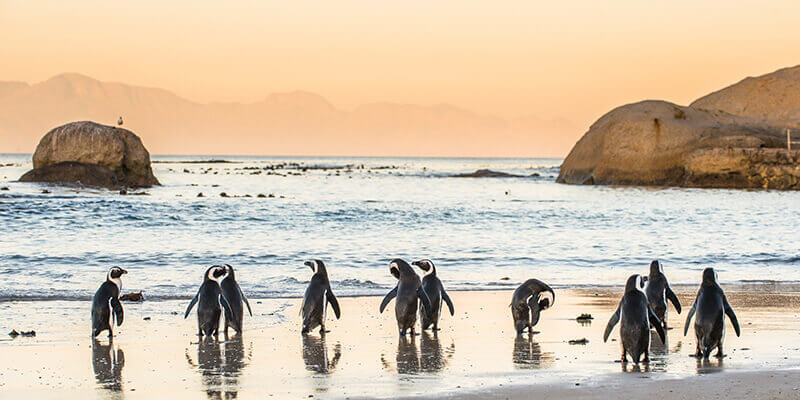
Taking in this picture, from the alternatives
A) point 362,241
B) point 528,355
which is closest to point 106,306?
point 528,355

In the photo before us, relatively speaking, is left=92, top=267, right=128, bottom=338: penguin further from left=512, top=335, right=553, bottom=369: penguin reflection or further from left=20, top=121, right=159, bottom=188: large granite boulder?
left=20, top=121, right=159, bottom=188: large granite boulder

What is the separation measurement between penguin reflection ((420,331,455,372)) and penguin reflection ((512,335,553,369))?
62cm

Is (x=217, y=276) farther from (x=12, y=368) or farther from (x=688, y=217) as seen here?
(x=688, y=217)

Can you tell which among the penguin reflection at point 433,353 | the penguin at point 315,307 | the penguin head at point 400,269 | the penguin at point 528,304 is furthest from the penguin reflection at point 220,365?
the penguin at point 528,304

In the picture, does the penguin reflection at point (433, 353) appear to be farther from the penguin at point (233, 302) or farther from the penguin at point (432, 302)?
the penguin at point (233, 302)

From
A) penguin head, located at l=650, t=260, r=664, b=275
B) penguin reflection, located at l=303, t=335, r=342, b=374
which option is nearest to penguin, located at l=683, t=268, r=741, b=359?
penguin head, located at l=650, t=260, r=664, b=275

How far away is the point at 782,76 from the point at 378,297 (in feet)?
213

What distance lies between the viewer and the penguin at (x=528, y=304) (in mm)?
9414

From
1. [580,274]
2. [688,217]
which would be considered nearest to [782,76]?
[688,217]

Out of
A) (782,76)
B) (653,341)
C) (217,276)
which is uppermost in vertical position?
(782,76)

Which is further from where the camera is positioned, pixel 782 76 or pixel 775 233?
pixel 782 76

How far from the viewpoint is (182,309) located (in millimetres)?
11242

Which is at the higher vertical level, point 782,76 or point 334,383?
point 782,76

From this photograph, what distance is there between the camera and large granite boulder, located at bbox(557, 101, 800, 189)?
46.2 metres
